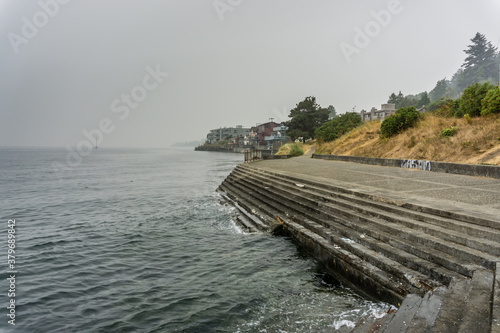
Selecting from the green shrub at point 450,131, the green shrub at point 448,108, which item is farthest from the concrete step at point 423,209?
the green shrub at point 448,108

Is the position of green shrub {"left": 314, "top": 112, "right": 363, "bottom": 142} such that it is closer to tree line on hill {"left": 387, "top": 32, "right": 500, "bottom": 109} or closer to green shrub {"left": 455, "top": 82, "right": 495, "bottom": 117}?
green shrub {"left": 455, "top": 82, "right": 495, "bottom": 117}

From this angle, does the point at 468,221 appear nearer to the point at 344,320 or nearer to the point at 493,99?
the point at 344,320

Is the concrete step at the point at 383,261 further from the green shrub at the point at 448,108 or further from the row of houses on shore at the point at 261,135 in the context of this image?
the row of houses on shore at the point at 261,135

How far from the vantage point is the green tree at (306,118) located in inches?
2094

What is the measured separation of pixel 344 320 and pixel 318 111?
5327 cm

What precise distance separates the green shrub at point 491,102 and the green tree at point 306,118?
37.4 meters

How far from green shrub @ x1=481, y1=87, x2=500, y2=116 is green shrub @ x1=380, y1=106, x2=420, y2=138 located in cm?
524

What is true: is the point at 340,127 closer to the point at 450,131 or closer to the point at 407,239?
the point at 450,131

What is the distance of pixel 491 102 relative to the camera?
46.4 feet

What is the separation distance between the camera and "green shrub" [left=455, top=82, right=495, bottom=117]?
15.1 meters

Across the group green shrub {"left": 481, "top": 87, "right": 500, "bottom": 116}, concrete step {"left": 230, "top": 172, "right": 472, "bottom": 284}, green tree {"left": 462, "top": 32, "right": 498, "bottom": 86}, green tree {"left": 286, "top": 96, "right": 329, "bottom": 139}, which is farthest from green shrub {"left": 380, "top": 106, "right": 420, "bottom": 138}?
green tree {"left": 462, "top": 32, "right": 498, "bottom": 86}

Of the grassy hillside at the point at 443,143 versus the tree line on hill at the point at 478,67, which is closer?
the grassy hillside at the point at 443,143

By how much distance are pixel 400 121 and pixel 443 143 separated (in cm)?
542

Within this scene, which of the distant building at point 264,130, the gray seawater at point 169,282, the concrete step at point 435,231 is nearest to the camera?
the concrete step at point 435,231
